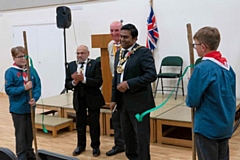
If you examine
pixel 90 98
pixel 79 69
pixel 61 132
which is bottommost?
pixel 61 132

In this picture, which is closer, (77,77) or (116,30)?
(77,77)

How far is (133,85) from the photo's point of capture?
114 inches

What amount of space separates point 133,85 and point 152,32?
3.68 m

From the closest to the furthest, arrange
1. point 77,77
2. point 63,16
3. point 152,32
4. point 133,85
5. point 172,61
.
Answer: point 133,85 < point 77,77 < point 172,61 < point 152,32 < point 63,16

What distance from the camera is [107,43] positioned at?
14.4 ft

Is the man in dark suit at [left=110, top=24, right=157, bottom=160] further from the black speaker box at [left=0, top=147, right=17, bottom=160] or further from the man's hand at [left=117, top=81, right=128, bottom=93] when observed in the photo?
the black speaker box at [left=0, top=147, right=17, bottom=160]

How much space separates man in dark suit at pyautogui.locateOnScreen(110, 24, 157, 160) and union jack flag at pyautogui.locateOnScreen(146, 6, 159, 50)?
3403 millimetres

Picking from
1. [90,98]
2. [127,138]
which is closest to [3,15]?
[90,98]

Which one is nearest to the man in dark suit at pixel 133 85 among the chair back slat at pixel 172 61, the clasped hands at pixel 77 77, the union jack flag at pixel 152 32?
the clasped hands at pixel 77 77

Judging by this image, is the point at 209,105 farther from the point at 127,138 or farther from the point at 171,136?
the point at 171,136

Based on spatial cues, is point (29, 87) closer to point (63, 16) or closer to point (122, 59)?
point (122, 59)

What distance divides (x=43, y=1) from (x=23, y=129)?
5.32 metres

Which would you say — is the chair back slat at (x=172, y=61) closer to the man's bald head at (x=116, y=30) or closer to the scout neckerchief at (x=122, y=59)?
the man's bald head at (x=116, y=30)

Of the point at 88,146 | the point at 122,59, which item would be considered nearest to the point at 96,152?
the point at 88,146
